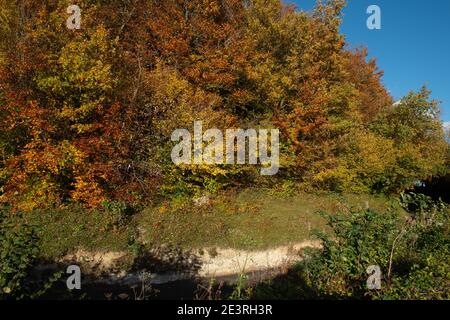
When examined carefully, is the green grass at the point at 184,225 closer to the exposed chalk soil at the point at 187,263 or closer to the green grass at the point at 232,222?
A: the green grass at the point at 232,222

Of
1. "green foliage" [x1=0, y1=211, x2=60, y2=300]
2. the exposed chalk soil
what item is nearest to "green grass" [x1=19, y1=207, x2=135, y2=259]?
the exposed chalk soil

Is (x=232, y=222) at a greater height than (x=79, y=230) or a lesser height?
greater

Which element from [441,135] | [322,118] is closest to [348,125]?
[322,118]

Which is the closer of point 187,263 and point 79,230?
point 79,230

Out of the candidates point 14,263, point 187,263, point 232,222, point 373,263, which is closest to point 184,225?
point 187,263

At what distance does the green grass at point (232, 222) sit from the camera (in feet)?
60.5

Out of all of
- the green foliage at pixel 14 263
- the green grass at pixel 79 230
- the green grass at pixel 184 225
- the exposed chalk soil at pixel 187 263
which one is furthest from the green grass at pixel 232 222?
the green foliage at pixel 14 263

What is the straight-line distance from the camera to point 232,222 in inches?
795

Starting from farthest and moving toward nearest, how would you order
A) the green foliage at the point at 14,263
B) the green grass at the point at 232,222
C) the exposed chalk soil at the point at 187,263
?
the green grass at the point at 232,222 < the exposed chalk soil at the point at 187,263 < the green foliage at the point at 14,263

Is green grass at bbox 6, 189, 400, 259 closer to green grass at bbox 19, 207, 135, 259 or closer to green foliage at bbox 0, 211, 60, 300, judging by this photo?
green grass at bbox 19, 207, 135, 259

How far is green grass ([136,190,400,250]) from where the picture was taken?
1845 cm

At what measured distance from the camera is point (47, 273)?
15.1 meters

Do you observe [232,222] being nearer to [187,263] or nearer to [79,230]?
[187,263]
